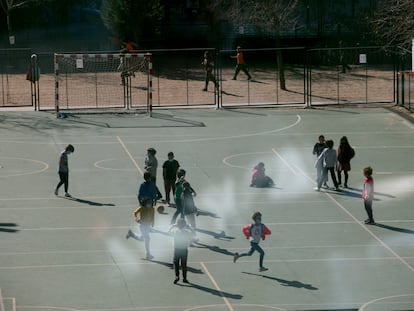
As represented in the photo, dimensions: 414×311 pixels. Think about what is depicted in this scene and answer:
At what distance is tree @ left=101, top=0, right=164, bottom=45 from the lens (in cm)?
6506

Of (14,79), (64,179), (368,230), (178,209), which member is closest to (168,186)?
(178,209)

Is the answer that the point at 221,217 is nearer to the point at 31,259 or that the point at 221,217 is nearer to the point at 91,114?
the point at 31,259

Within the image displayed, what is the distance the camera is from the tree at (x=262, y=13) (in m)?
59.3

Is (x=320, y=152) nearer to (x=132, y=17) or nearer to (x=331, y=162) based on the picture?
(x=331, y=162)

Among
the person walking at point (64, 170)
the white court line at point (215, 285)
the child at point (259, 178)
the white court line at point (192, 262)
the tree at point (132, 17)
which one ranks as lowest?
the white court line at point (215, 285)

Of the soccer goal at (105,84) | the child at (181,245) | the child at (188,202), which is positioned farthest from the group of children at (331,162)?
the soccer goal at (105,84)

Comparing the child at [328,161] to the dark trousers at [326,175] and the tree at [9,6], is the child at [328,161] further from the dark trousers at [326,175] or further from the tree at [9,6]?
the tree at [9,6]

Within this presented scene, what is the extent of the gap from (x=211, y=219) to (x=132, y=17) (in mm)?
35624

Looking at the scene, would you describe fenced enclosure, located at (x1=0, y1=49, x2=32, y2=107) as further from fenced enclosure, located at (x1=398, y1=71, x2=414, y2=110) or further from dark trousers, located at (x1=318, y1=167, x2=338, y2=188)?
dark trousers, located at (x1=318, y1=167, x2=338, y2=188)

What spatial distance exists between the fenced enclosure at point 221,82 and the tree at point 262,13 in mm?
1590

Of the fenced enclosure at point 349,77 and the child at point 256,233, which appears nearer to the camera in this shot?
the child at point 256,233

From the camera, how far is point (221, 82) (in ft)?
178

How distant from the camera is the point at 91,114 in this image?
168ft

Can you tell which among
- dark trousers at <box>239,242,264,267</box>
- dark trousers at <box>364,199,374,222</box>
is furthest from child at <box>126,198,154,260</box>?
dark trousers at <box>364,199,374,222</box>
